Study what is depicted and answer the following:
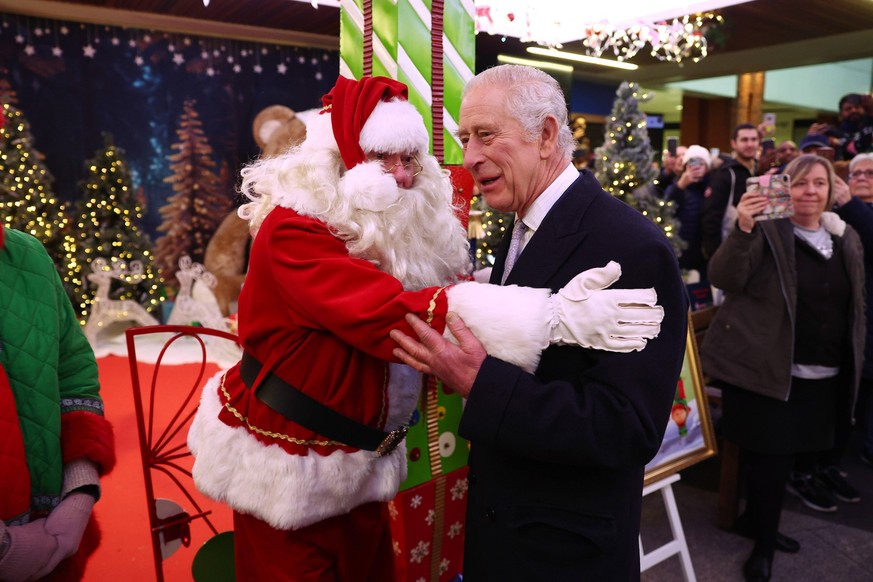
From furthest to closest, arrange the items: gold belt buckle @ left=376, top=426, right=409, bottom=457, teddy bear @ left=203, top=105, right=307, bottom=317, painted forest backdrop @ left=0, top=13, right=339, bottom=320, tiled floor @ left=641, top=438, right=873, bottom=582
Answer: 1. teddy bear @ left=203, top=105, right=307, bottom=317
2. painted forest backdrop @ left=0, top=13, right=339, bottom=320
3. tiled floor @ left=641, top=438, right=873, bottom=582
4. gold belt buckle @ left=376, top=426, right=409, bottom=457

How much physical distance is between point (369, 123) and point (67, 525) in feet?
3.78

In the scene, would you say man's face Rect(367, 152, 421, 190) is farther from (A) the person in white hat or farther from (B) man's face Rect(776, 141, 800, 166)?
(B) man's face Rect(776, 141, 800, 166)

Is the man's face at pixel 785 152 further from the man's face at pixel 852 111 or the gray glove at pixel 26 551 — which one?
the gray glove at pixel 26 551

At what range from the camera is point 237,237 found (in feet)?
25.2

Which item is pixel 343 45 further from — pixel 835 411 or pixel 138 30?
pixel 138 30

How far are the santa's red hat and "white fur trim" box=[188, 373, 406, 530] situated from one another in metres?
0.72

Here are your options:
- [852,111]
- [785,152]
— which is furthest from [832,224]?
[785,152]

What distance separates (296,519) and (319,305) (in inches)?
21.3

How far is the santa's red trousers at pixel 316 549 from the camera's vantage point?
1521 mm

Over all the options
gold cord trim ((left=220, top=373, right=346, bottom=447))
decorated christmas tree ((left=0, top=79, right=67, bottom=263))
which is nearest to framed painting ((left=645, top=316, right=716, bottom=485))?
gold cord trim ((left=220, top=373, right=346, bottom=447))

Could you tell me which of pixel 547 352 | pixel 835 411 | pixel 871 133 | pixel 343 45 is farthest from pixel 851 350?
pixel 871 133

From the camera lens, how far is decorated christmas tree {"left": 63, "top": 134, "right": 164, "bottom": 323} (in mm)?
6230

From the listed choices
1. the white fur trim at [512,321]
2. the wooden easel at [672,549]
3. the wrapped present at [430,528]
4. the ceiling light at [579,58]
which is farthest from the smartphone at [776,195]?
the ceiling light at [579,58]

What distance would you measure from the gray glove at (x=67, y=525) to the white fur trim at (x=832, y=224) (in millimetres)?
3209
